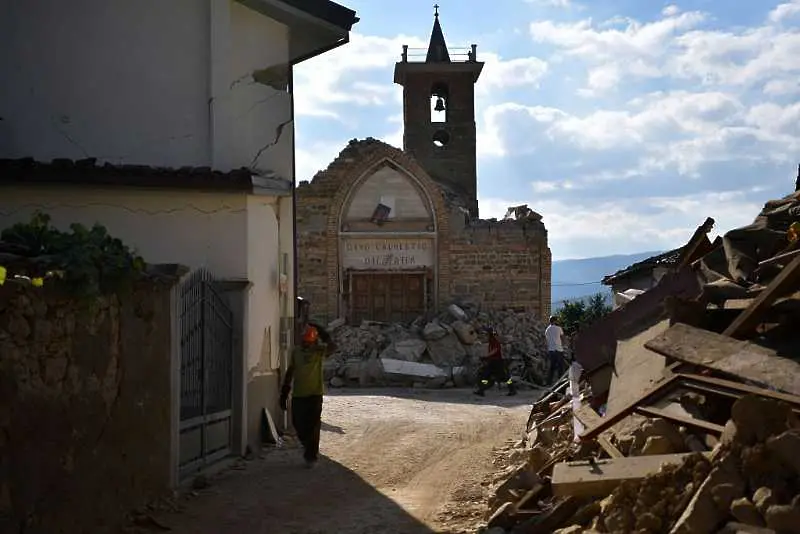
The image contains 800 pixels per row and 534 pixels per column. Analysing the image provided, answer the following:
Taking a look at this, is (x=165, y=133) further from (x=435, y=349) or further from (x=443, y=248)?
(x=443, y=248)

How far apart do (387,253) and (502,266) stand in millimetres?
3368

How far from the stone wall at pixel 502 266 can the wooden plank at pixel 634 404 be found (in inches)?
799

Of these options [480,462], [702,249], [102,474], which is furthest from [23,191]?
[702,249]

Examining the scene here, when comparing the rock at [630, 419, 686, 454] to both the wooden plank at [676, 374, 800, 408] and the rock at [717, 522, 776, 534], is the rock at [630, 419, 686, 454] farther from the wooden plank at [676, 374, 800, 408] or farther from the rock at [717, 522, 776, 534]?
the rock at [717, 522, 776, 534]

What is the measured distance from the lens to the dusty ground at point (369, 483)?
759 cm

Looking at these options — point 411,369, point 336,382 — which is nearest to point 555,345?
point 411,369

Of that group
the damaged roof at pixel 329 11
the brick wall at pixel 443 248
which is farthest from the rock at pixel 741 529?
the brick wall at pixel 443 248

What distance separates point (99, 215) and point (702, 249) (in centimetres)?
653

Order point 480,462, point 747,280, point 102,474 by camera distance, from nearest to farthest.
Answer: point 102,474 → point 747,280 → point 480,462

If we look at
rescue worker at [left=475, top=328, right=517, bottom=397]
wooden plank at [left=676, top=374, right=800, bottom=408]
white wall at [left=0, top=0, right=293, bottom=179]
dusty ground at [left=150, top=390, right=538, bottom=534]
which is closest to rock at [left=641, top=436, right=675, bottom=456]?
wooden plank at [left=676, top=374, right=800, bottom=408]

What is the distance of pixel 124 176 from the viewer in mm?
10164

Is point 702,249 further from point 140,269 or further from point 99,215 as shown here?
point 99,215

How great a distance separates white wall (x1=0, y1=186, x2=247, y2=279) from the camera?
406 inches

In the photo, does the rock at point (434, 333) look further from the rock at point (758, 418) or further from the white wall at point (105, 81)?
the rock at point (758, 418)
